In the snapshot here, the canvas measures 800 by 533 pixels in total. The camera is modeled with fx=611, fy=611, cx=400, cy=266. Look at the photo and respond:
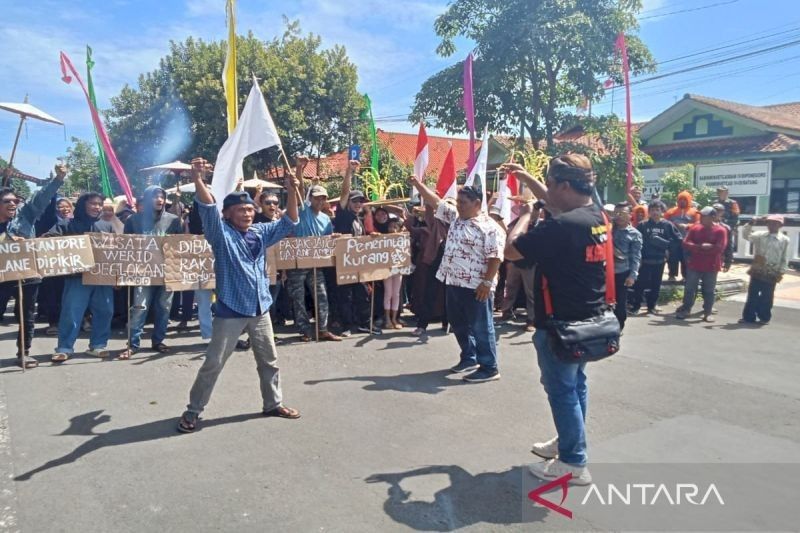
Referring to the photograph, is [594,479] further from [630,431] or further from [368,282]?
[368,282]

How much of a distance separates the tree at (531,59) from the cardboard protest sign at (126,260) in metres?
11.4

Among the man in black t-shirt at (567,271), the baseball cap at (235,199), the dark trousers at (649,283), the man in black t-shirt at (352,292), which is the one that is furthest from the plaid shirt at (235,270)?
the dark trousers at (649,283)

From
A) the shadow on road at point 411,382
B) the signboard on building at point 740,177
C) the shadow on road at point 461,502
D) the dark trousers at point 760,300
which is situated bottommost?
the shadow on road at point 461,502

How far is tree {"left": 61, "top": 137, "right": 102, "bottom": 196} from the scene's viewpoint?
3840cm

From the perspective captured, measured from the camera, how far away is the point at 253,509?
3504 mm

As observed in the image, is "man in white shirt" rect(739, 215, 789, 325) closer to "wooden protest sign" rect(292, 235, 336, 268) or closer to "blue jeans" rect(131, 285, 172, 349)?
"wooden protest sign" rect(292, 235, 336, 268)

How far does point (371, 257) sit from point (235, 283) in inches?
149

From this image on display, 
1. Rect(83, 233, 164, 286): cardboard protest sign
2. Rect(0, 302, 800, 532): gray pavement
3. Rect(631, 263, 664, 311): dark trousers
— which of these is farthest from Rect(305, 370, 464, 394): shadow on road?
Rect(631, 263, 664, 311): dark trousers

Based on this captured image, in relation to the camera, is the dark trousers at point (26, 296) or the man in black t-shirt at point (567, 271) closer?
the man in black t-shirt at point (567, 271)

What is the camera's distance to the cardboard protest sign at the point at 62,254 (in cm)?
650

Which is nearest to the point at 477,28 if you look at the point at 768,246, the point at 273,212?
the point at 768,246

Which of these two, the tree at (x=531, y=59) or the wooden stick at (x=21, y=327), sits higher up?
the tree at (x=531, y=59)

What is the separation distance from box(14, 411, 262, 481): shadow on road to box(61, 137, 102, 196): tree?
35.3 metres

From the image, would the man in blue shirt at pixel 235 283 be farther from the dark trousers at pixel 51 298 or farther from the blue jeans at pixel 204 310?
the dark trousers at pixel 51 298
